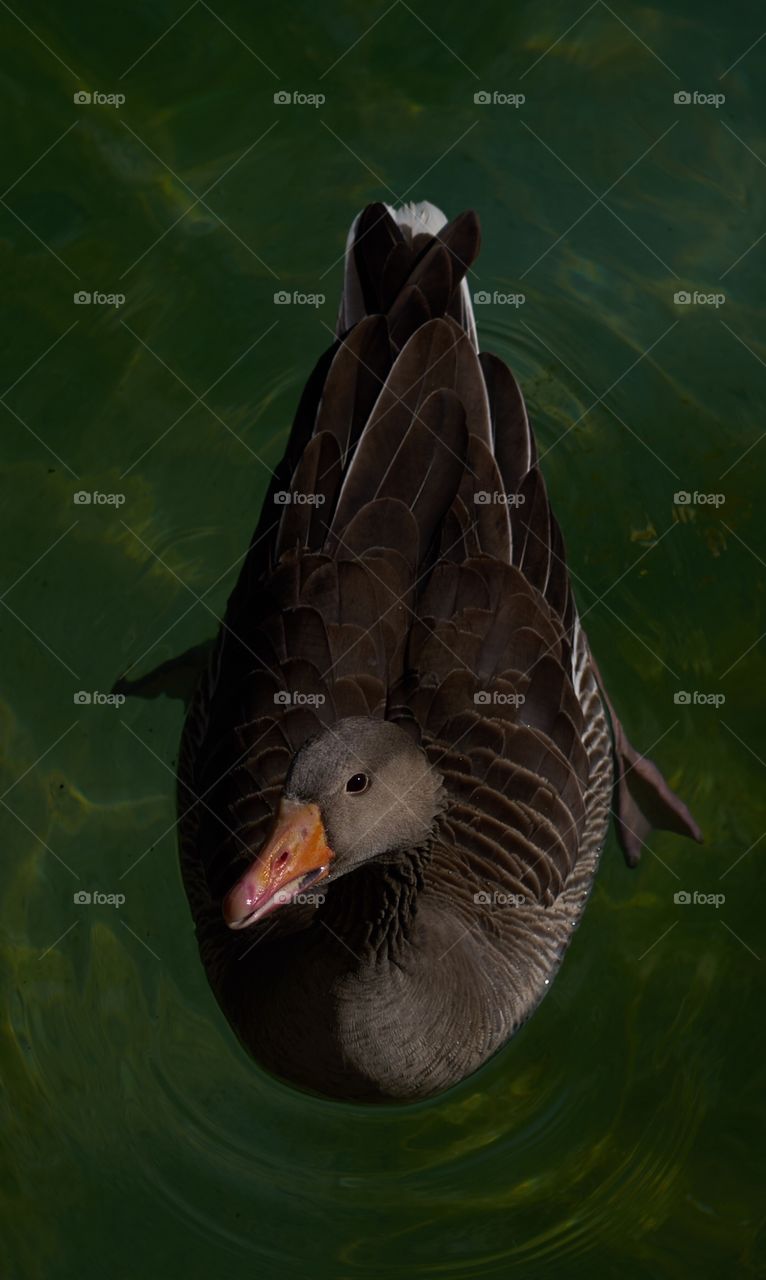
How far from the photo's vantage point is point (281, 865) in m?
4.25

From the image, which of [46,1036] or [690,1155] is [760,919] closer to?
[690,1155]

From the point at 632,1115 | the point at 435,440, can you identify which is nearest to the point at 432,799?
the point at 435,440

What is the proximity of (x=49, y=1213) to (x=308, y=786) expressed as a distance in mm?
2726

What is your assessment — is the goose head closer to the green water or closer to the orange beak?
the orange beak

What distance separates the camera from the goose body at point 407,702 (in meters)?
5.19

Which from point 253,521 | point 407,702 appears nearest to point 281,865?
point 407,702

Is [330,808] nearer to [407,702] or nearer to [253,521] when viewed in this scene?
[407,702]

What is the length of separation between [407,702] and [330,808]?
3.49ft

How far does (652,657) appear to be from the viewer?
22.5 feet

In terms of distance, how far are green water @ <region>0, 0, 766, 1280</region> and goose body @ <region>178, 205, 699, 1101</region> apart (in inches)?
21.6

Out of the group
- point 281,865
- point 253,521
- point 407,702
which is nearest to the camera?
point 281,865

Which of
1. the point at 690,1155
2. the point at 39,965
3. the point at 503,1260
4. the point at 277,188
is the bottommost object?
the point at 503,1260

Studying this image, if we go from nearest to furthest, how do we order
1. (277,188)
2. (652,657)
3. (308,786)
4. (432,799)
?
(308,786)
(432,799)
(652,657)
(277,188)

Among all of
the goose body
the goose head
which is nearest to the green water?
the goose body
